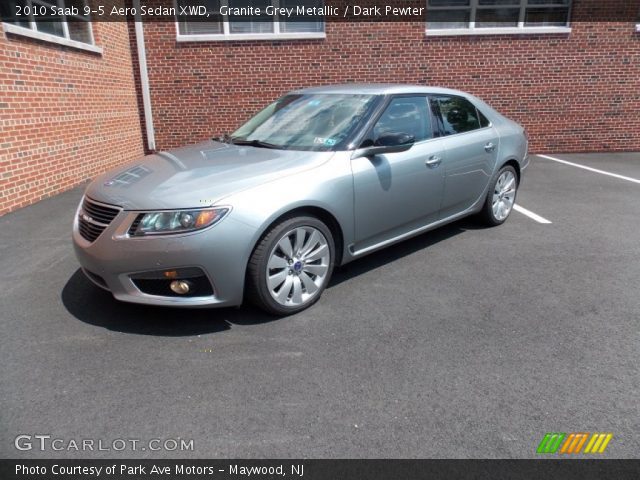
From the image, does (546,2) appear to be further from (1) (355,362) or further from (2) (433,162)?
(1) (355,362)

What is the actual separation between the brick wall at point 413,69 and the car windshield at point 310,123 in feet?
19.6

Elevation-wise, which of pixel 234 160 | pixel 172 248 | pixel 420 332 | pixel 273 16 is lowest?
pixel 420 332

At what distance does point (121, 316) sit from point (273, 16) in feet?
27.3

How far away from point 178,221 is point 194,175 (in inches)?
18.1

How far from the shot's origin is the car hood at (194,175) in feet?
9.32

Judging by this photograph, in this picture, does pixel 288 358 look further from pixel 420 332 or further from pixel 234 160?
pixel 234 160

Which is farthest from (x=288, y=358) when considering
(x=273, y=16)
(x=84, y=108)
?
(x=273, y=16)

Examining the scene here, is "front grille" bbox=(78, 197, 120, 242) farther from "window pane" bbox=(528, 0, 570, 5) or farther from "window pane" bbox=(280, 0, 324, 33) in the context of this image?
"window pane" bbox=(528, 0, 570, 5)

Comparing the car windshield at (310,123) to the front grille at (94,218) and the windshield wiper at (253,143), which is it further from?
the front grille at (94,218)

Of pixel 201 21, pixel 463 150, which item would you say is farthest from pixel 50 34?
pixel 463 150

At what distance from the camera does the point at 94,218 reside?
304 centimetres

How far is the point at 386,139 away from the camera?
11.6ft

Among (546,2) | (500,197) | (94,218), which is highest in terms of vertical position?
(546,2)

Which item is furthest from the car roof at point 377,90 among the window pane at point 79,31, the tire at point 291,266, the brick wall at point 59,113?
the window pane at point 79,31
